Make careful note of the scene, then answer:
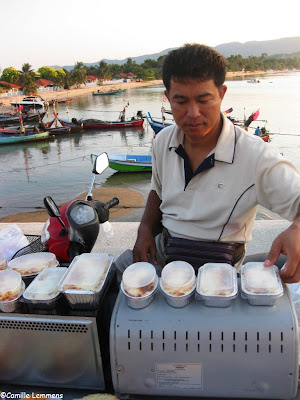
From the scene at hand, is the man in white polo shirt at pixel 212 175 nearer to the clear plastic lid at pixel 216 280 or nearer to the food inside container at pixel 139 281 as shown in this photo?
the clear plastic lid at pixel 216 280

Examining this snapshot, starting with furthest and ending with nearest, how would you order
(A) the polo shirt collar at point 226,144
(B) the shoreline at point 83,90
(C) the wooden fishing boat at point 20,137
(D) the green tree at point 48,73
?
1. (D) the green tree at point 48,73
2. (B) the shoreline at point 83,90
3. (C) the wooden fishing boat at point 20,137
4. (A) the polo shirt collar at point 226,144

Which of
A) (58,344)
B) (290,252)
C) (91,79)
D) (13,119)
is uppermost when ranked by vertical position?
(91,79)

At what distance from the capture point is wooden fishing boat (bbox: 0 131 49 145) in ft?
68.9

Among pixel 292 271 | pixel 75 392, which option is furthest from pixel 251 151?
pixel 75 392

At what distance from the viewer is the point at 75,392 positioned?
133cm

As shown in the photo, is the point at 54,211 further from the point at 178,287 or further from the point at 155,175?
the point at 178,287

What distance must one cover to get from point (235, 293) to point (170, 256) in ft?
1.71

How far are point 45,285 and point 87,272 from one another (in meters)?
0.16

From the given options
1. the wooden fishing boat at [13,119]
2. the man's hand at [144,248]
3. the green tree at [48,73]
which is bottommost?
the wooden fishing boat at [13,119]

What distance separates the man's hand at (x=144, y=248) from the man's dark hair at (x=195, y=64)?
0.81m

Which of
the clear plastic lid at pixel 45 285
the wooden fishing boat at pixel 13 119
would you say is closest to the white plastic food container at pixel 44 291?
the clear plastic lid at pixel 45 285

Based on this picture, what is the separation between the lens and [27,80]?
5400cm

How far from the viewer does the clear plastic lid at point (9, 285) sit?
1.26 meters

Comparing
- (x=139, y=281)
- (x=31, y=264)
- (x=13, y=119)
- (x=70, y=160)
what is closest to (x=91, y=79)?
(x=13, y=119)
